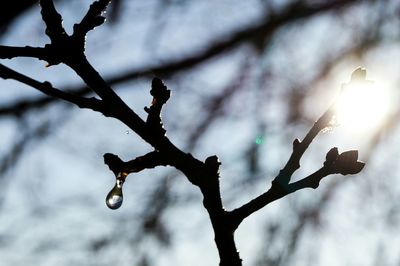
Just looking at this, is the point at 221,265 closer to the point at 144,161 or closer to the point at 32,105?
the point at 144,161

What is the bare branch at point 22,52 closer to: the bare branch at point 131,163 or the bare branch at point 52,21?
the bare branch at point 52,21

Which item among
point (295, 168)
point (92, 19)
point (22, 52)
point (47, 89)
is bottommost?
point (295, 168)

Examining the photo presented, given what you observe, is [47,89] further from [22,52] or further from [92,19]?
[92,19]

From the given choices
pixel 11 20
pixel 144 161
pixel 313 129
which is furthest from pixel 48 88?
pixel 11 20

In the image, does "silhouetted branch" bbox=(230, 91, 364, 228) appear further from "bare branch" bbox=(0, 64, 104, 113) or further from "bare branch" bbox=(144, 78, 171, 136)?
"bare branch" bbox=(0, 64, 104, 113)

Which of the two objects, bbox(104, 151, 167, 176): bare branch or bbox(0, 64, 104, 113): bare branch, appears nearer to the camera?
bbox(0, 64, 104, 113): bare branch

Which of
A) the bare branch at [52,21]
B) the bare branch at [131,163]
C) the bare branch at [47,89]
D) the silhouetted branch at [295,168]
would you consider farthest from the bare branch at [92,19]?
the silhouetted branch at [295,168]

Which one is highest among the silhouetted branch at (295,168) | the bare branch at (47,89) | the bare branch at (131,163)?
the bare branch at (47,89)

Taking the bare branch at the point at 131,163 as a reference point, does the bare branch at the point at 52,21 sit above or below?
above

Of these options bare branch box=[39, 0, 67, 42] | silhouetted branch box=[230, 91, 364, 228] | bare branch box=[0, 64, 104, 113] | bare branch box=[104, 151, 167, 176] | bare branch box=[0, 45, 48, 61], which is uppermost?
bare branch box=[39, 0, 67, 42]

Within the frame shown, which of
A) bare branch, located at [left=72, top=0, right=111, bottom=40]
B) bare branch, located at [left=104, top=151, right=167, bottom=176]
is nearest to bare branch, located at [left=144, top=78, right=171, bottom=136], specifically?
bare branch, located at [left=104, top=151, right=167, bottom=176]

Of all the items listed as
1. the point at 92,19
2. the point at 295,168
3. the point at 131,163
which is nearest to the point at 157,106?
the point at 131,163
